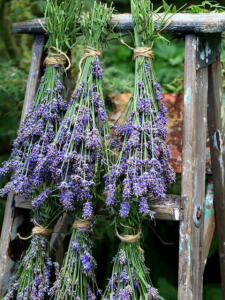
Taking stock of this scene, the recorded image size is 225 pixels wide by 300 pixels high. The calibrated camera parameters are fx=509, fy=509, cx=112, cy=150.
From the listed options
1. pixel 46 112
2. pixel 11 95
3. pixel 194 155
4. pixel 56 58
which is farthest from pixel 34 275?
pixel 11 95

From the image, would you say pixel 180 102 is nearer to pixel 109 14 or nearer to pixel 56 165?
pixel 109 14

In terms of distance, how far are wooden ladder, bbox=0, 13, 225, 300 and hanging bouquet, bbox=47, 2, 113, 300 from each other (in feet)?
0.57

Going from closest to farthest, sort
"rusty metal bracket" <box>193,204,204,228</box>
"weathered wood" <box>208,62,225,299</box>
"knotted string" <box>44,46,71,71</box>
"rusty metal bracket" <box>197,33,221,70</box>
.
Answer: "rusty metal bracket" <box>193,204,204,228</box> < "rusty metal bracket" <box>197,33,221,70</box> < "knotted string" <box>44,46,71,71</box> < "weathered wood" <box>208,62,225,299</box>

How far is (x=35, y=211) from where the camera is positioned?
2100 millimetres

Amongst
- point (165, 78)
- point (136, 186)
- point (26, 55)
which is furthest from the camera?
point (26, 55)

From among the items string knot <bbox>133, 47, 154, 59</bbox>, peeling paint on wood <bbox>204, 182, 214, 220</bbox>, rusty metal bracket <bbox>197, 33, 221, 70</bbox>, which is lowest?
peeling paint on wood <bbox>204, 182, 214, 220</bbox>

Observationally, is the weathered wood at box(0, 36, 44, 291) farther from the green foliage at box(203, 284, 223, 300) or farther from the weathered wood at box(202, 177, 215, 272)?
the green foliage at box(203, 284, 223, 300)

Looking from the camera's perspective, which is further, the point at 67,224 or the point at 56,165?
the point at 67,224

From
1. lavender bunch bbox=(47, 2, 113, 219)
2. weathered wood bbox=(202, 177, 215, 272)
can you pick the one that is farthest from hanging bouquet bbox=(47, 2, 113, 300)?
weathered wood bbox=(202, 177, 215, 272)

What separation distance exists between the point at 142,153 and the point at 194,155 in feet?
0.71

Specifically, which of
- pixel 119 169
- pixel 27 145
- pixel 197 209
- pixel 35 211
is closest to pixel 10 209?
pixel 35 211

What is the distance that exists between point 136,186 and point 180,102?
109cm

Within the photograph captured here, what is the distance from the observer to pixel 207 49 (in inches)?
83.8

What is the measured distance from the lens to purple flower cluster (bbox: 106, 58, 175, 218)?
5.97 feet
